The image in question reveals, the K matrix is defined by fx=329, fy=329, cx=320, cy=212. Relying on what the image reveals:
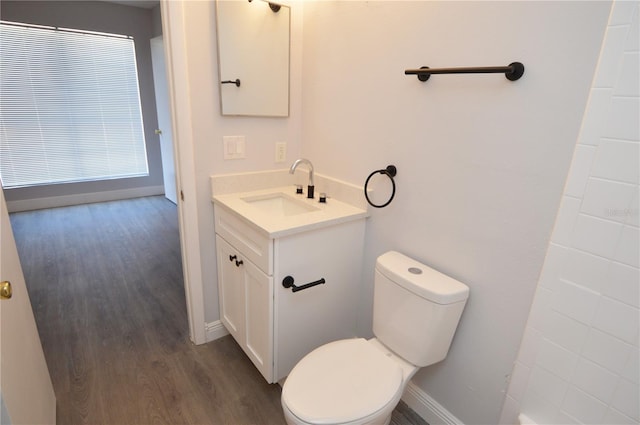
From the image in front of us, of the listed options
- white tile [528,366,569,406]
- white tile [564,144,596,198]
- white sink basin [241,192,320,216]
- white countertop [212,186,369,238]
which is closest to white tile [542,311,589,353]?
white tile [528,366,569,406]

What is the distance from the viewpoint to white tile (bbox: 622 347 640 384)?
826mm

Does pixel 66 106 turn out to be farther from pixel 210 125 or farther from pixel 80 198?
pixel 210 125

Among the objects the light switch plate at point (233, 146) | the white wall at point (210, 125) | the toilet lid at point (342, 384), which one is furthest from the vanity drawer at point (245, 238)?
the toilet lid at point (342, 384)

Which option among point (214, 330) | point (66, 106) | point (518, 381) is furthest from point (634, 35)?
point (66, 106)

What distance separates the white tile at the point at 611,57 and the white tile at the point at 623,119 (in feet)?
0.17

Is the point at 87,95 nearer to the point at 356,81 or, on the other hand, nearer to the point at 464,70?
the point at 356,81

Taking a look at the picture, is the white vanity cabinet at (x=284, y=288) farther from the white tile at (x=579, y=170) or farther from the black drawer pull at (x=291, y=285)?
the white tile at (x=579, y=170)

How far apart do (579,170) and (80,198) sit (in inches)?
200

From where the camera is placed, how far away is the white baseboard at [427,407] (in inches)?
55.4

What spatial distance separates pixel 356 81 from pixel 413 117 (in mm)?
379

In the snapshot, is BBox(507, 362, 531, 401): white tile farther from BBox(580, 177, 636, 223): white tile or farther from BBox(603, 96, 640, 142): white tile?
BBox(603, 96, 640, 142): white tile

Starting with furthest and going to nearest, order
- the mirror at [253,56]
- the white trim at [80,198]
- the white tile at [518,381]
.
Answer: the white trim at [80,198], the mirror at [253,56], the white tile at [518,381]

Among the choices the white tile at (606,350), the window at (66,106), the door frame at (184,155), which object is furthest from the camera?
the window at (66,106)

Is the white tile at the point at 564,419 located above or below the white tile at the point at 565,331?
below
